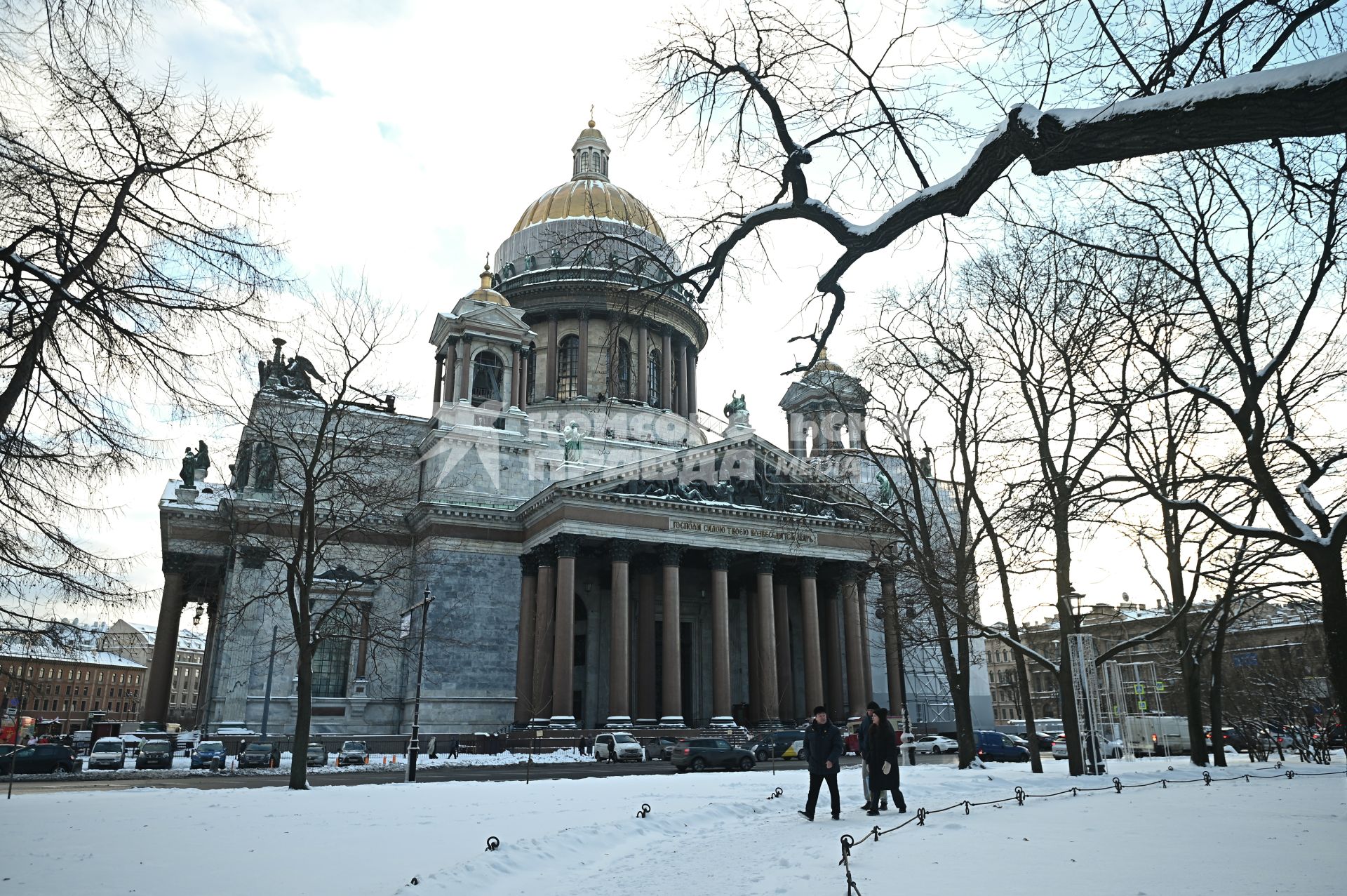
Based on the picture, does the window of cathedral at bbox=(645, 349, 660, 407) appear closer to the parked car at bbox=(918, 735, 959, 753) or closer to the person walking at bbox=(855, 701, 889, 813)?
the parked car at bbox=(918, 735, 959, 753)

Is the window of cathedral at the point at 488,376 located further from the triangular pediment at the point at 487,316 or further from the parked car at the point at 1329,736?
the parked car at the point at 1329,736

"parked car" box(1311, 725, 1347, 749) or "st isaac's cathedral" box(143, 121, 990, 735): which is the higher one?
"st isaac's cathedral" box(143, 121, 990, 735)

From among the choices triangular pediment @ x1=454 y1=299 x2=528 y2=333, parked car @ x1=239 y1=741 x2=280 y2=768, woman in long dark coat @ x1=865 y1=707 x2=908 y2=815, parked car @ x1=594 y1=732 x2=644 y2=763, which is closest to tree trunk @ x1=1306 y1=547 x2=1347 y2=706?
woman in long dark coat @ x1=865 y1=707 x2=908 y2=815

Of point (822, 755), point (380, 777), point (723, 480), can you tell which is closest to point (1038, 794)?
point (822, 755)

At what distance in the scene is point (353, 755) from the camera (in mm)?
31906

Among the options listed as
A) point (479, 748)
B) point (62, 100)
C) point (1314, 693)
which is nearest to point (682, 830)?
point (62, 100)

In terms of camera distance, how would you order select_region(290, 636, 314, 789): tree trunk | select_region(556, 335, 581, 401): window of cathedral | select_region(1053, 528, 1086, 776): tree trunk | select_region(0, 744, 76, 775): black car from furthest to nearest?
select_region(556, 335, 581, 401): window of cathedral → select_region(0, 744, 76, 775): black car → select_region(1053, 528, 1086, 776): tree trunk → select_region(290, 636, 314, 789): tree trunk

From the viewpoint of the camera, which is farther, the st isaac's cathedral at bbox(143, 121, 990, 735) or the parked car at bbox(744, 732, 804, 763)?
the st isaac's cathedral at bbox(143, 121, 990, 735)

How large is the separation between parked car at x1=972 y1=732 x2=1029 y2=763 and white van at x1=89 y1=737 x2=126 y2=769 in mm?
32667

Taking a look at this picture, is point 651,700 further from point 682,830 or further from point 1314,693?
point 1314,693

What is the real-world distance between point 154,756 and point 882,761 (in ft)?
90.1

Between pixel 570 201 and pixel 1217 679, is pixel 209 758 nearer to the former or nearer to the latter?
pixel 1217 679

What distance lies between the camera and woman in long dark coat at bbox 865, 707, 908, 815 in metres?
13.2

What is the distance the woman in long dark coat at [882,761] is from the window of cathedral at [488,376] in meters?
37.8
